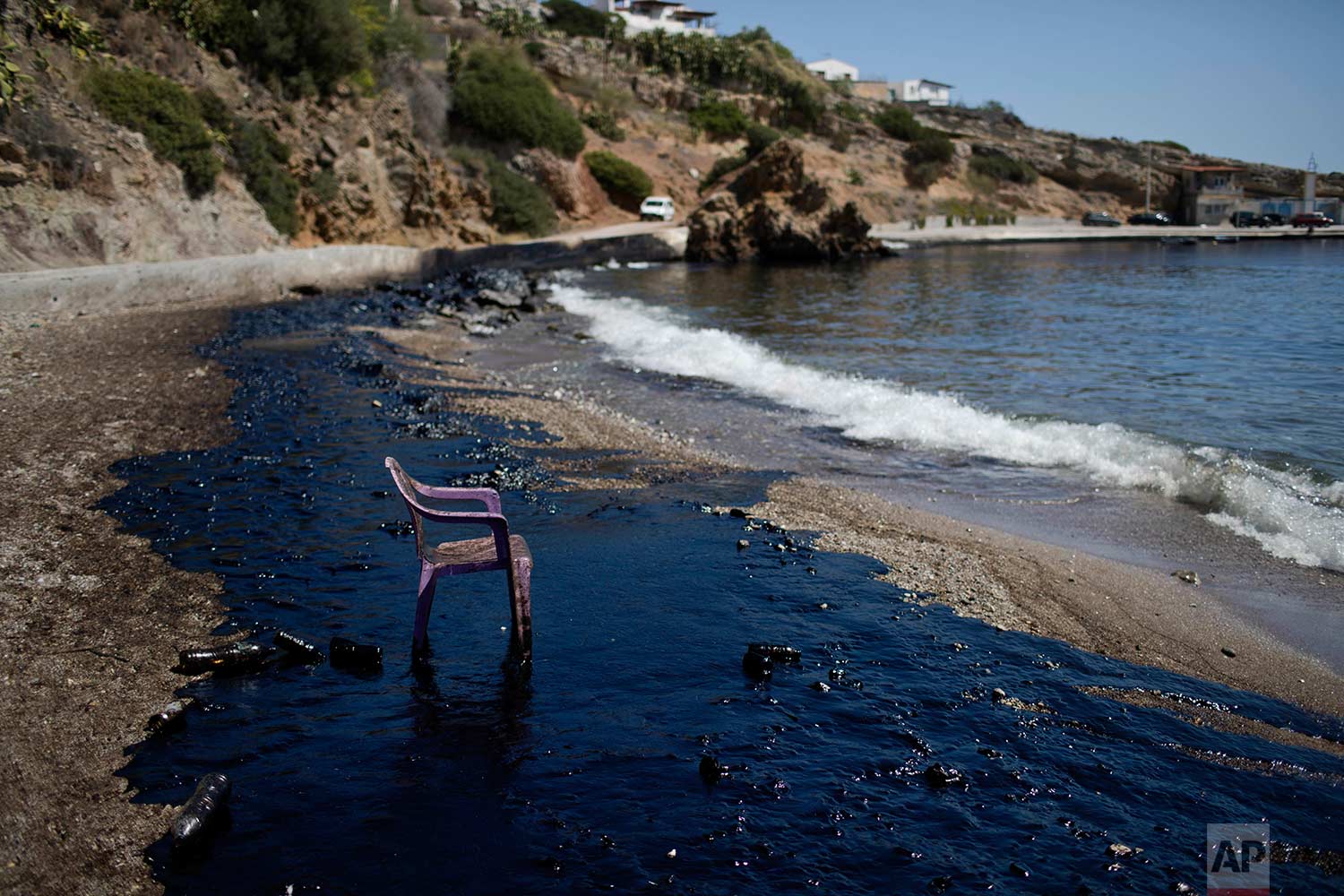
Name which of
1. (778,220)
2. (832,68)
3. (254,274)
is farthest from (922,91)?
(254,274)

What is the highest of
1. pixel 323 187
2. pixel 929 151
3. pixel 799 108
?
pixel 799 108

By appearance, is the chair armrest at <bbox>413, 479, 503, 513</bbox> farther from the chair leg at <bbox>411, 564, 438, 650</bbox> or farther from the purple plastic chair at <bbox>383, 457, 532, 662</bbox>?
the chair leg at <bbox>411, 564, 438, 650</bbox>

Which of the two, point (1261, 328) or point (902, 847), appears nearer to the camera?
point (902, 847)

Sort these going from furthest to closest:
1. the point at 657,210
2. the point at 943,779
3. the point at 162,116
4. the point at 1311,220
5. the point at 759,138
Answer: the point at 1311,220 → the point at 759,138 → the point at 657,210 → the point at 162,116 → the point at 943,779

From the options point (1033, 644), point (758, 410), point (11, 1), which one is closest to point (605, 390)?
point (758, 410)

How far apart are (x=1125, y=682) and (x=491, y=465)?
6.34 meters

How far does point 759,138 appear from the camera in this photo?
71312mm

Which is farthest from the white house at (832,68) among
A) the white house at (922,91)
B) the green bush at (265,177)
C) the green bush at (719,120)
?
the green bush at (265,177)

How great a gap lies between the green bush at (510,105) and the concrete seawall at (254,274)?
11.2 metres

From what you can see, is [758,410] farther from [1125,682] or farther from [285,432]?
[1125,682]

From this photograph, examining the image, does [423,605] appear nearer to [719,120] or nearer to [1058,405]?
[1058,405]

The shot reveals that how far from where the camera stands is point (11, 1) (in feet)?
65.5

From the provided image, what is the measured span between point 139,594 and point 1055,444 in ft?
30.6

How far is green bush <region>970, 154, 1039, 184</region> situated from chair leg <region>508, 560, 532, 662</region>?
91128 mm
